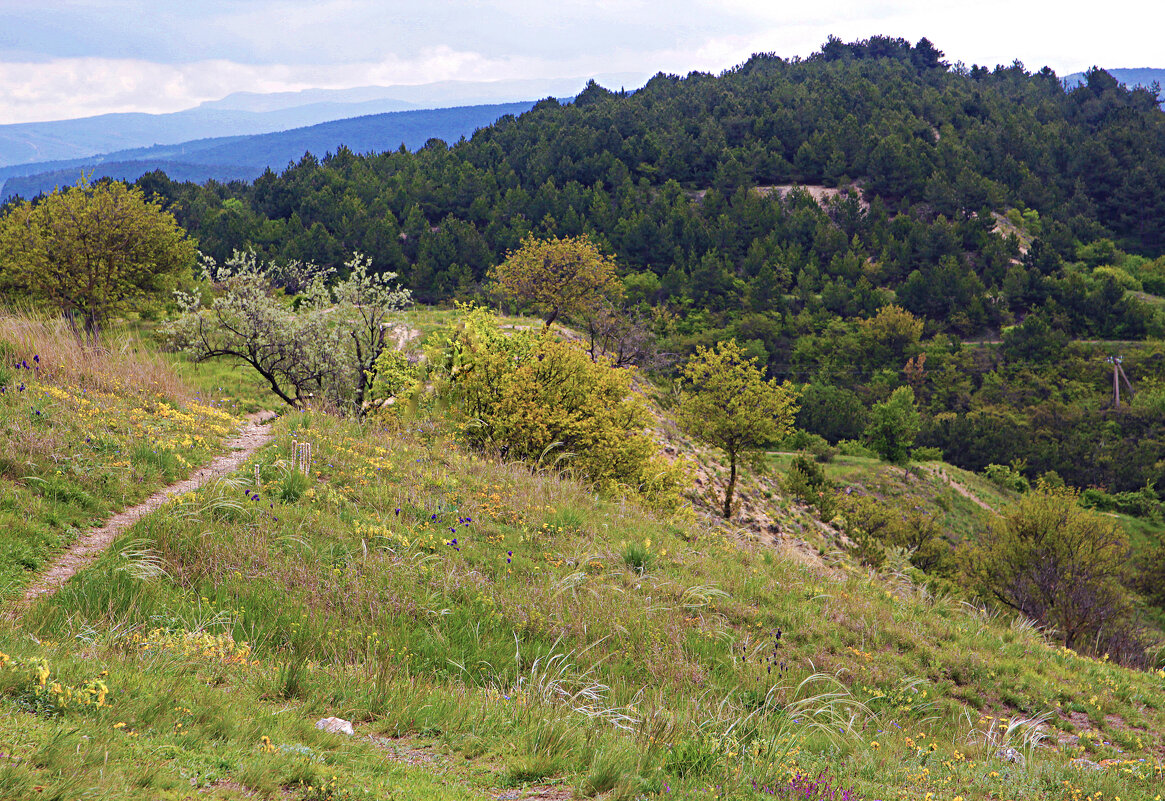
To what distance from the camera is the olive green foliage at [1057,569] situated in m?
28.5

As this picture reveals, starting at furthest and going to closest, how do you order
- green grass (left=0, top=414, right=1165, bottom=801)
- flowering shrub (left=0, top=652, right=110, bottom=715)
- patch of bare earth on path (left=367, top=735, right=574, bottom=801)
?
green grass (left=0, top=414, right=1165, bottom=801) → patch of bare earth on path (left=367, top=735, right=574, bottom=801) → flowering shrub (left=0, top=652, right=110, bottom=715)

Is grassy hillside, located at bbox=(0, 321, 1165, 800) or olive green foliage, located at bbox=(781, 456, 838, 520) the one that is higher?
grassy hillside, located at bbox=(0, 321, 1165, 800)

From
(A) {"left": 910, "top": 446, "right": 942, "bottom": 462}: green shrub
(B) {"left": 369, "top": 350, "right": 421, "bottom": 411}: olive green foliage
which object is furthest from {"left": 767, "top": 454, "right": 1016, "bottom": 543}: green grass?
(B) {"left": 369, "top": 350, "right": 421, "bottom": 411}: olive green foliage

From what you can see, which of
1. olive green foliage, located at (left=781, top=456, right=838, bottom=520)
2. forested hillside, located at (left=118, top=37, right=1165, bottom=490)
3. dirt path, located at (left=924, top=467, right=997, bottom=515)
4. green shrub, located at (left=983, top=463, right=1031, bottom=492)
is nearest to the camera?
olive green foliage, located at (left=781, top=456, right=838, bottom=520)

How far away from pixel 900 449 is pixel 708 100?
2939 inches

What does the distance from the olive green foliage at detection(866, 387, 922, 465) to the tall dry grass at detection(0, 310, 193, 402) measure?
50690 mm

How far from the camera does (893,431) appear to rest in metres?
53.5

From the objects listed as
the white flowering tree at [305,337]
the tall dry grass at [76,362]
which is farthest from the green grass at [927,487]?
the tall dry grass at [76,362]

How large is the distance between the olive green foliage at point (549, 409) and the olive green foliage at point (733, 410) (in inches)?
425

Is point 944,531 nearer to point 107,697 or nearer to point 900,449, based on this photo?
point 900,449

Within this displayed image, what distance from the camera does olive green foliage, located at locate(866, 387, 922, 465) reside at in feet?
174

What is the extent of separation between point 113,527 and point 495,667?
151 inches

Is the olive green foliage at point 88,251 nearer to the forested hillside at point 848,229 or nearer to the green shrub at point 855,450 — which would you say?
the forested hillside at point 848,229

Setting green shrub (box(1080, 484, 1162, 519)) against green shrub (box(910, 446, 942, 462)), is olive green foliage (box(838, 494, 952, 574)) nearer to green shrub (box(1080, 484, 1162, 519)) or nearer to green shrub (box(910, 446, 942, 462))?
green shrub (box(910, 446, 942, 462))
